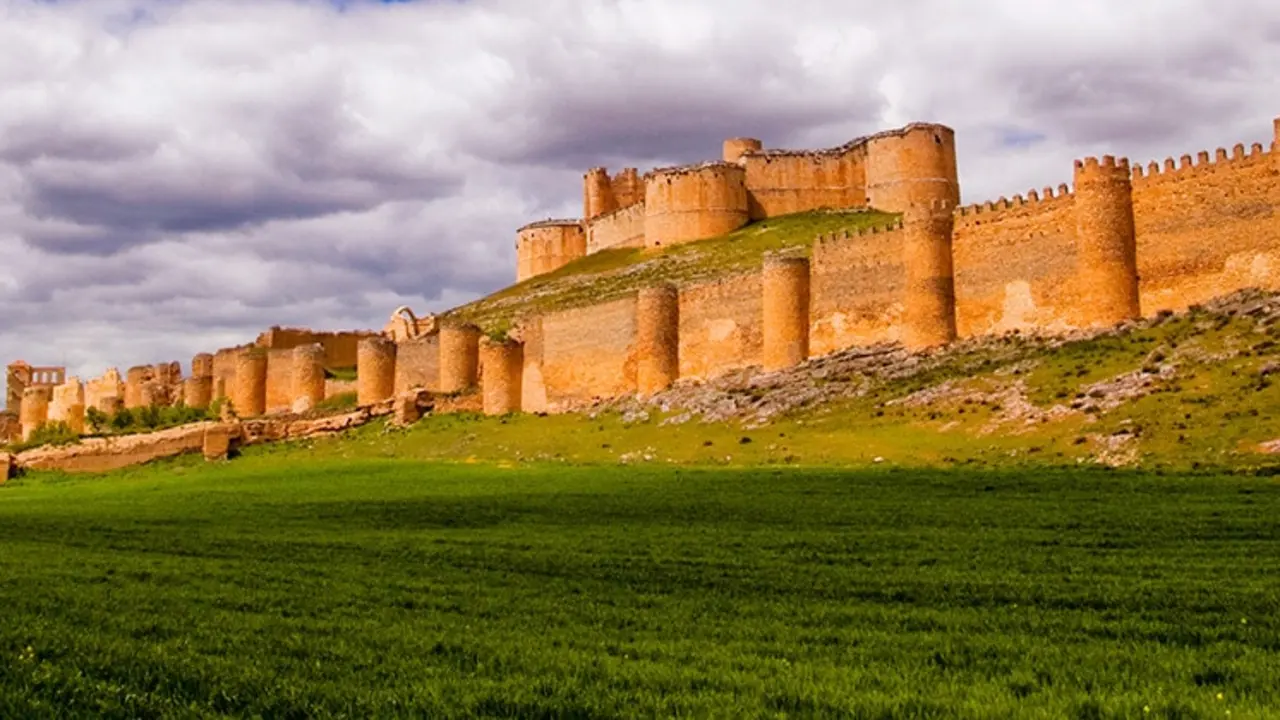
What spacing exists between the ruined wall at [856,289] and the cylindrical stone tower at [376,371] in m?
26.0

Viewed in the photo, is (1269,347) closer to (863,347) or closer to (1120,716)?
(863,347)

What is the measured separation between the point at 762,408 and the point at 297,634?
98.5 ft

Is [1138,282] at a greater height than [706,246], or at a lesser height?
lesser

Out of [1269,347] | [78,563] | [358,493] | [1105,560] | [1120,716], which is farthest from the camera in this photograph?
[358,493]

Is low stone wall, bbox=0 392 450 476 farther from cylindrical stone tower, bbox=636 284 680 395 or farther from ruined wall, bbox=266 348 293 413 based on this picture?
ruined wall, bbox=266 348 293 413

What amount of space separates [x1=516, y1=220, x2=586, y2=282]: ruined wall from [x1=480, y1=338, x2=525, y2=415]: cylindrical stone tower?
33619 mm

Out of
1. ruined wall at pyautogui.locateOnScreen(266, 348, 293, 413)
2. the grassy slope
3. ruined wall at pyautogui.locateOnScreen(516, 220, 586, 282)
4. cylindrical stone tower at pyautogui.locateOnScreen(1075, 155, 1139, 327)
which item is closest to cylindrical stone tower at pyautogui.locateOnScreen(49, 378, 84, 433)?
ruined wall at pyautogui.locateOnScreen(266, 348, 293, 413)

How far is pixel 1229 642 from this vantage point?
378 inches

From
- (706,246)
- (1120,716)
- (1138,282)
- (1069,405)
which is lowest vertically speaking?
(1120,716)

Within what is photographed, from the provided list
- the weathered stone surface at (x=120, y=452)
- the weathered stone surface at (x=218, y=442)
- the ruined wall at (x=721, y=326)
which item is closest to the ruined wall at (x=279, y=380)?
the weathered stone surface at (x=120, y=452)

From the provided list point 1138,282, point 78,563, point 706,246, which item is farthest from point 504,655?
point 706,246

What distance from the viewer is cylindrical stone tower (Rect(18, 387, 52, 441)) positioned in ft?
294

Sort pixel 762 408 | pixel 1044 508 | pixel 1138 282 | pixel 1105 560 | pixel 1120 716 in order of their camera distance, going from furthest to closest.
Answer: pixel 762 408 < pixel 1138 282 < pixel 1044 508 < pixel 1105 560 < pixel 1120 716

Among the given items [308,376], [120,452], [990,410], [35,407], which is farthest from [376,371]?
[35,407]
